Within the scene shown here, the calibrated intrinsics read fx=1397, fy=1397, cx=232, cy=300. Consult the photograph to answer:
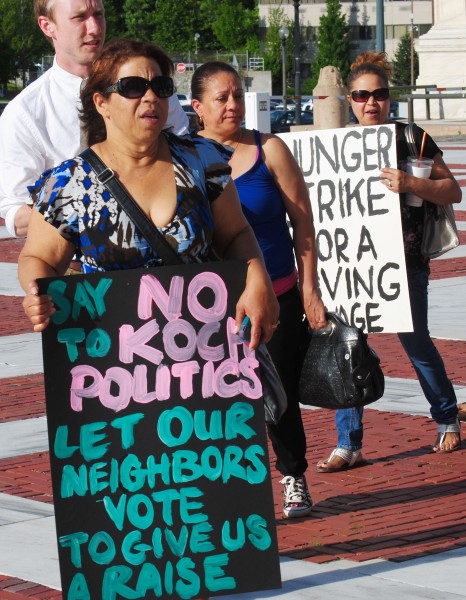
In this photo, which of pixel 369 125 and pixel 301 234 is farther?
pixel 369 125

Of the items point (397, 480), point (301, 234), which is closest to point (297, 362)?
point (301, 234)

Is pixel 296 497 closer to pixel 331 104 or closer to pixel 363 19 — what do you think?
pixel 331 104

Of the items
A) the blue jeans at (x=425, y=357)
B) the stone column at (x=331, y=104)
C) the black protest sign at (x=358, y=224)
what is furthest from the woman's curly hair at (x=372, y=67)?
the stone column at (x=331, y=104)

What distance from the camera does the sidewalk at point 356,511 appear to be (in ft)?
16.0

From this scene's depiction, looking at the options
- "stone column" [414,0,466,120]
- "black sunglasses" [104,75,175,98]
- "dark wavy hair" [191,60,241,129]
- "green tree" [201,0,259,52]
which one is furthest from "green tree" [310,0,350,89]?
"black sunglasses" [104,75,175,98]

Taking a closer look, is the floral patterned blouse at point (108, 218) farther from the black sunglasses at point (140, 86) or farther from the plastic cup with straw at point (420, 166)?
the plastic cup with straw at point (420, 166)

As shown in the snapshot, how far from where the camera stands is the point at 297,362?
225 inches

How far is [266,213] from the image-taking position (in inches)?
Answer: 225

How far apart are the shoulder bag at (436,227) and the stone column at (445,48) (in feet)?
151

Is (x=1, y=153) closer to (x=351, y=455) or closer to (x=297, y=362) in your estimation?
(x=297, y=362)

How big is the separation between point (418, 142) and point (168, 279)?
2.85 meters

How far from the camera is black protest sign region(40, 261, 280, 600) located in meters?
4.12

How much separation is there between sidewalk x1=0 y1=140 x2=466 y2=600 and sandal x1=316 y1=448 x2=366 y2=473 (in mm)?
52

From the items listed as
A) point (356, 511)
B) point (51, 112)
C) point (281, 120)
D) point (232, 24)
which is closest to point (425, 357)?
point (356, 511)
